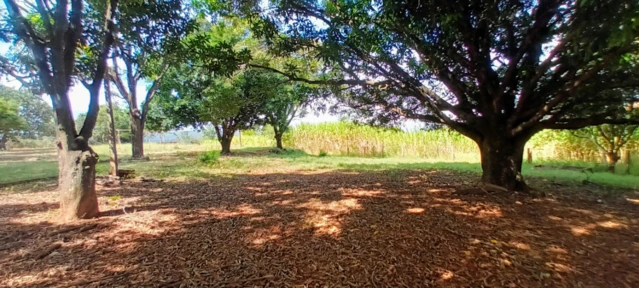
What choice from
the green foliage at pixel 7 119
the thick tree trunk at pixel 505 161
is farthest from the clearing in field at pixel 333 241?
the green foliage at pixel 7 119

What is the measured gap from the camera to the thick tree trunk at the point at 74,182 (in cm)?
Result: 334

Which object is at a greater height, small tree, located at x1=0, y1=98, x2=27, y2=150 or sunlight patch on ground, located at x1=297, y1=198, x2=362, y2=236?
small tree, located at x1=0, y1=98, x2=27, y2=150

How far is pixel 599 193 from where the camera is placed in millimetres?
4672

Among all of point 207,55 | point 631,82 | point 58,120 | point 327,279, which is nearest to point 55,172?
point 58,120

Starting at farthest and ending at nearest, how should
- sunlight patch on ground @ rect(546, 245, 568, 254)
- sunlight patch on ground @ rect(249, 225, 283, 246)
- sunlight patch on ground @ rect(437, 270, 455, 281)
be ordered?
1. sunlight patch on ground @ rect(249, 225, 283, 246)
2. sunlight patch on ground @ rect(546, 245, 568, 254)
3. sunlight patch on ground @ rect(437, 270, 455, 281)

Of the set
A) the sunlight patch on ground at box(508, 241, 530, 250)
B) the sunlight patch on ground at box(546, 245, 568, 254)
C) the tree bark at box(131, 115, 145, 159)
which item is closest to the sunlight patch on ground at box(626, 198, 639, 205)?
the sunlight patch on ground at box(546, 245, 568, 254)

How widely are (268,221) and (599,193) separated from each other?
5.22 metres

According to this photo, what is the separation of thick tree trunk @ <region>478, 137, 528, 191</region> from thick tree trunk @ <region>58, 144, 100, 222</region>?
5269mm

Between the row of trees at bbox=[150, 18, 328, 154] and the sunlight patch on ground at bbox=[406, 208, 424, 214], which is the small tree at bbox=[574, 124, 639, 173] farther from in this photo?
the row of trees at bbox=[150, 18, 328, 154]

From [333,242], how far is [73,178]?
3046 millimetres

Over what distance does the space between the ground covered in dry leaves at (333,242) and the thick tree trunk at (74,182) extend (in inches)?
9.4

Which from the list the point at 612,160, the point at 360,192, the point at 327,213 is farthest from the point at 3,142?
the point at 612,160

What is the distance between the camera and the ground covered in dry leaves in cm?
206

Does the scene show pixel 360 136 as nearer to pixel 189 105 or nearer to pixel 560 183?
pixel 189 105
